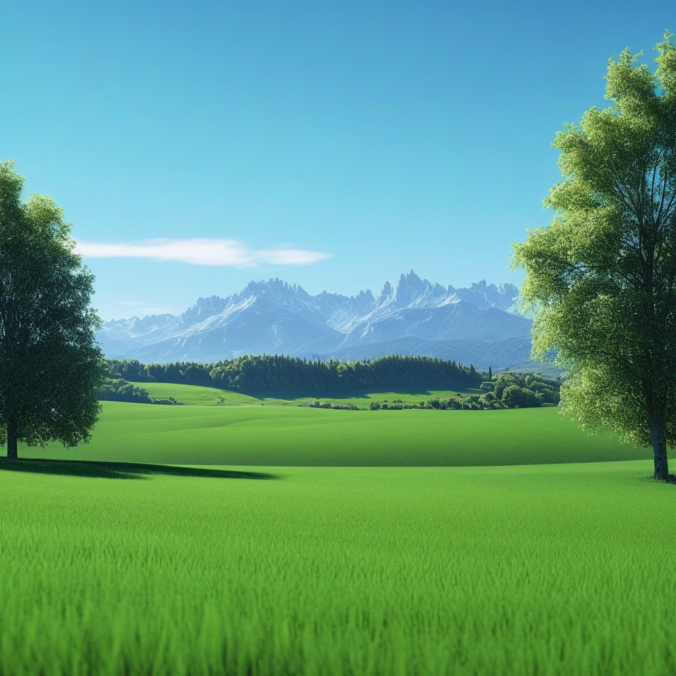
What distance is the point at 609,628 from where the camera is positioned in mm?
3799

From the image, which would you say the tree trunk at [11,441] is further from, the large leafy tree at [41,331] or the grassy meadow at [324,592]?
the grassy meadow at [324,592]

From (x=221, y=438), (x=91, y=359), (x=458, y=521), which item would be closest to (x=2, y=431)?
(x=91, y=359)

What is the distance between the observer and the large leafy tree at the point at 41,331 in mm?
37250

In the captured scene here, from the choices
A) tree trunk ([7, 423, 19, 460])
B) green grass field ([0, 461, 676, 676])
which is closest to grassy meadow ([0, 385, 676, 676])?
green grass field ([0, 461, 676, 676])

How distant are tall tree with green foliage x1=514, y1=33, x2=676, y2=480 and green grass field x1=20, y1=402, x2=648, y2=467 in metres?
28.0

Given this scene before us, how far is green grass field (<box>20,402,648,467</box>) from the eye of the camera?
61.0 m

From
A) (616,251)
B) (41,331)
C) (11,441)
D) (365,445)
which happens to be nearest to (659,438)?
(616,251)

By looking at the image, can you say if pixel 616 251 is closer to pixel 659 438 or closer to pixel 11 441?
pixel 659 438

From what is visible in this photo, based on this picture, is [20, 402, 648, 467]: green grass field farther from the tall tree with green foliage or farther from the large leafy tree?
the tall tree with green foliage

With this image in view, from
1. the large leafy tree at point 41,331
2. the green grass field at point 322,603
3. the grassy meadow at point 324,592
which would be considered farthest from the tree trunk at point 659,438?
the large leafy tree at point 41,331

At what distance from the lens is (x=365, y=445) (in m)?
65.6

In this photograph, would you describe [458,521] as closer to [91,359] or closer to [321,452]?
[91,359]

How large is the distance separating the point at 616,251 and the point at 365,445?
3909 cm

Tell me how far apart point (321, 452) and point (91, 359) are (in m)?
30.1
